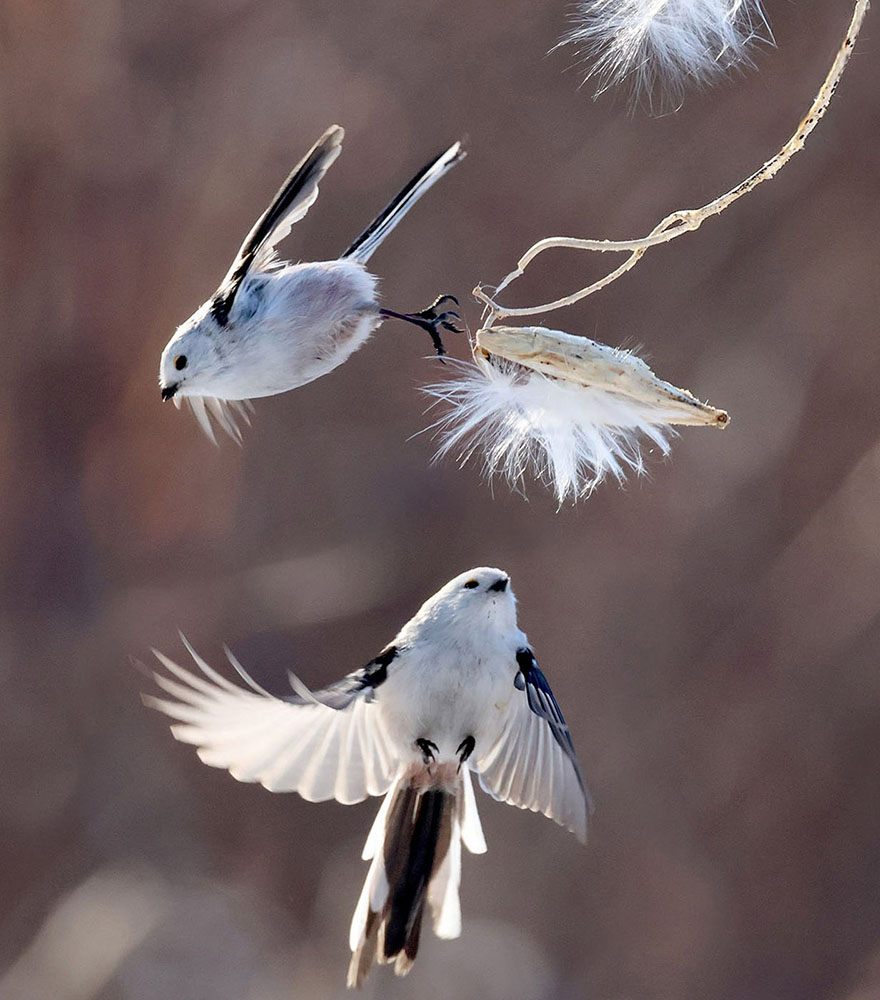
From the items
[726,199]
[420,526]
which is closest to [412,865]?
[726,199]

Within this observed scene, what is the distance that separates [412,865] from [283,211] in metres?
0.51

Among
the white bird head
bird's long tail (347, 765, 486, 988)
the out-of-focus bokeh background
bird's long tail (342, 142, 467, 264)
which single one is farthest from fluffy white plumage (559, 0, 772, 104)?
the out-of-focus bokeh background

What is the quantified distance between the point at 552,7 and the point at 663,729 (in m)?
1.55

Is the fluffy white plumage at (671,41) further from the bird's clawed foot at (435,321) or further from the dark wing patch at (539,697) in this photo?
the dark wing patch at (539,697)

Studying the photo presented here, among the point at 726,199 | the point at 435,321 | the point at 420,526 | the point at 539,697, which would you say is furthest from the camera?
the point at 420,526

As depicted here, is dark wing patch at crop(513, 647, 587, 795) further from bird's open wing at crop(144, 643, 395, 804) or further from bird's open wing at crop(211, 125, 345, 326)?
bird's open wing at crop(211, 125, 345, 326)

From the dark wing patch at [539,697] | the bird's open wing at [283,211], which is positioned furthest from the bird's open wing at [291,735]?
the bird's open wing at [283,211]

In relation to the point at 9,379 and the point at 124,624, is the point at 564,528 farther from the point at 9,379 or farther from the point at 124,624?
the point at 9,379

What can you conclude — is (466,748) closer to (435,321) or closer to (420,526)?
(435,321)

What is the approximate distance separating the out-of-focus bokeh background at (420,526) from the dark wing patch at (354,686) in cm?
173

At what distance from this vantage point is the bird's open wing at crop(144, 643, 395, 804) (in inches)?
28.2

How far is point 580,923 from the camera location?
8.55 ft

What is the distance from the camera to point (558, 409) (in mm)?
683

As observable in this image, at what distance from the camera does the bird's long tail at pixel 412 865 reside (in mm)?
875
